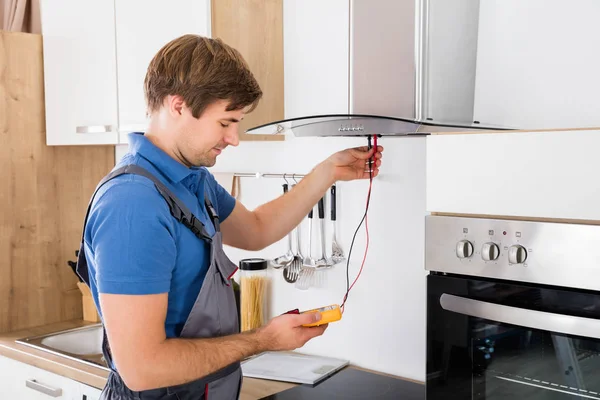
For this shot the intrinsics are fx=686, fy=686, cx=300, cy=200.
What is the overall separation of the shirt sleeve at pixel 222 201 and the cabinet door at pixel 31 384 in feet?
2.61

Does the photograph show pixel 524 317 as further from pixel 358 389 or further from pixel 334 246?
pixel 334 246

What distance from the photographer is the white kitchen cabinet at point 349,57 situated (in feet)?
4.90

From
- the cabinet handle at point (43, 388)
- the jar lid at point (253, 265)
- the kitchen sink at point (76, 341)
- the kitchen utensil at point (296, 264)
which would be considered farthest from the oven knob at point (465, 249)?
the kitchen sink at point (76, 341)

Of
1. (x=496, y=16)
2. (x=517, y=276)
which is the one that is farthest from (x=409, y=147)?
(x=517, y=276)

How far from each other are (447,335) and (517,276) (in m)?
0.19

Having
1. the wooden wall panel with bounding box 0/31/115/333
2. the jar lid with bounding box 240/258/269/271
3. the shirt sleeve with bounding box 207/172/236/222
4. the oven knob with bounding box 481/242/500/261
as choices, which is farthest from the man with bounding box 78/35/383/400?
the wooden wall panel with bounding box 0/31/115/333

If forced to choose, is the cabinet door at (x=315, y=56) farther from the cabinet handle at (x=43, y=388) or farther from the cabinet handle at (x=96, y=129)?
the cabinet handle at (x=43, y=388)

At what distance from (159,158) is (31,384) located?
4.18ft

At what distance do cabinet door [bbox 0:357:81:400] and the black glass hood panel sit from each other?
1.06 m

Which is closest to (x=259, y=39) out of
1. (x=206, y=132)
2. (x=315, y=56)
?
(x=315, y=56)

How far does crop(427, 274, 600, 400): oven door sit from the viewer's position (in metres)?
1.17

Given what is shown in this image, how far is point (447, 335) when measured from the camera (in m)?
1.34

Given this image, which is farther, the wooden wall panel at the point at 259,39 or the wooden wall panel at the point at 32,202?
the wooden wall panel at the point at 32,202

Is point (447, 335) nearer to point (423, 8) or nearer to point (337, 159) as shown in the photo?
point (337, 159)
